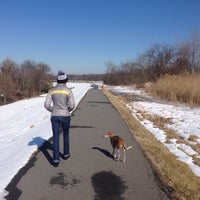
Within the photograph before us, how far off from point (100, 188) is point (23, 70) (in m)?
83.2

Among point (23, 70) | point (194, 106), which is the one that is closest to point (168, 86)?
point (194, 106)

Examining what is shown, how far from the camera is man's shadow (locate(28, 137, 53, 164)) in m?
7.16

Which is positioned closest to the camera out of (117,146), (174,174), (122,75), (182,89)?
(174,174)

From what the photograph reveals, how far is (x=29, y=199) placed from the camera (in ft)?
15.0

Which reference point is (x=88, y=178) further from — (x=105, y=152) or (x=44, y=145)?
(x=44, y=145)

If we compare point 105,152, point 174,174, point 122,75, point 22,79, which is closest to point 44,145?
point 105,152

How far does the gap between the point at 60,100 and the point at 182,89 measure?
20.3 meters

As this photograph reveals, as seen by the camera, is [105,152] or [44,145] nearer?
[105,152]

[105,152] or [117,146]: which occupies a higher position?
[117,146]

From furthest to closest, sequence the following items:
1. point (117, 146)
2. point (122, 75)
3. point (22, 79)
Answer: point (122, 75), point (22, 79), point (117, 146)

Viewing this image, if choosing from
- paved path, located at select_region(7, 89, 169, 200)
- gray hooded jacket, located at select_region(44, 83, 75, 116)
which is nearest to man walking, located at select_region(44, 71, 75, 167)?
gray hooded jacket, located at select_region(44, 83, 75, 116)

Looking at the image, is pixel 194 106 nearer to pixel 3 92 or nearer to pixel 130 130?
pixel 130 130

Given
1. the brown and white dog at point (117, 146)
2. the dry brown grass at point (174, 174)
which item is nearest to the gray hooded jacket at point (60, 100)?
the brown and white dog at point (117, 146)

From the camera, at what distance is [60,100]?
247 inches
